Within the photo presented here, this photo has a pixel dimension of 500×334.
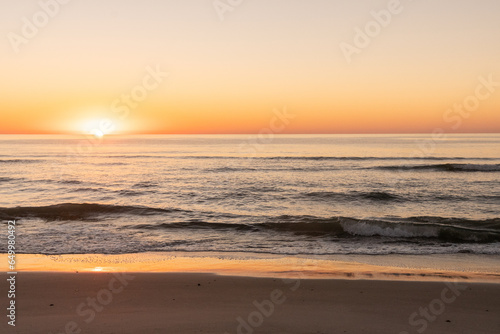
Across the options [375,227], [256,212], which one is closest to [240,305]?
[375,227]

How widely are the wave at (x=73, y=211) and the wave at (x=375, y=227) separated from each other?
11.8 ft

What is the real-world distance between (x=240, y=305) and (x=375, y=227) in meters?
10.4

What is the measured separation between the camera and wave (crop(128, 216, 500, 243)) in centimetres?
1495

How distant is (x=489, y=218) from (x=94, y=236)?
16.4 meters

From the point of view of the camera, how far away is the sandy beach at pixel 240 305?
6.19m

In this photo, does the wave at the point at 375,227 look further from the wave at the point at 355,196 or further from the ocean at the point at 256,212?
the wave at the point at 355,196

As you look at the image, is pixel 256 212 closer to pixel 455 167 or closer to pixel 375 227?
pixel 375 227

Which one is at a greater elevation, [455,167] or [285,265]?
[285,265]

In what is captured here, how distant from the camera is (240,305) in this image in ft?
23.8

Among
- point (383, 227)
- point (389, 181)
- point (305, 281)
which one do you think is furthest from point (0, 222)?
point (389, 181)

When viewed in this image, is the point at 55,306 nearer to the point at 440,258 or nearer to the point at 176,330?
the point at 176,330

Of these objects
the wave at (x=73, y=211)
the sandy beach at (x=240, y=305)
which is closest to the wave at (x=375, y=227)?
the wave at (x=73, y=211)

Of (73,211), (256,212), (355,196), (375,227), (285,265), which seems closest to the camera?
(285,265)

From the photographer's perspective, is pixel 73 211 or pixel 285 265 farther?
pixel 73 211
